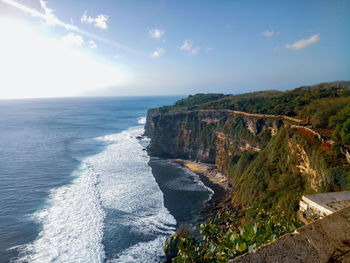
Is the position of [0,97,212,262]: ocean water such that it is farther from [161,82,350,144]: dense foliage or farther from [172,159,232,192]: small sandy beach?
[161,82,350,144]: dense foliage

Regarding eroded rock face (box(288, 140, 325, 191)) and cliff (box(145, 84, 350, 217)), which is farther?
cliff (box(145, 84, 350, 217))

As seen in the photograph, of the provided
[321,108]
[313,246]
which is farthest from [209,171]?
[313,246]

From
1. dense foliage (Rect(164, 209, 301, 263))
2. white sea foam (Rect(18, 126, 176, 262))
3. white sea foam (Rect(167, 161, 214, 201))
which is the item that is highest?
dense foliage (Rect(164, 209, 301, 263))

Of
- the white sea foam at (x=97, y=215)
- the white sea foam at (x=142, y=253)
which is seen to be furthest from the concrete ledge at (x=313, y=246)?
the white sea foam at (x=97, y=215)

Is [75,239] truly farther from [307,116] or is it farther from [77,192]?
[307,116]

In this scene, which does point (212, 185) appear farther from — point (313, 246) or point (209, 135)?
point (313, 246)

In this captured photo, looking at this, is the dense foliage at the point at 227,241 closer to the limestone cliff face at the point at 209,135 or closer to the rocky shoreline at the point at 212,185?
the rocky shoreline at the point at 212,185

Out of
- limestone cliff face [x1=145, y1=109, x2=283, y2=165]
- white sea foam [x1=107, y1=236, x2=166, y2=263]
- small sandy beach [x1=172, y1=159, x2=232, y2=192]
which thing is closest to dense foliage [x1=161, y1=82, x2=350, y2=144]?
limestone cliff face [x1=145, y1=109, x2=283, y2=165]
